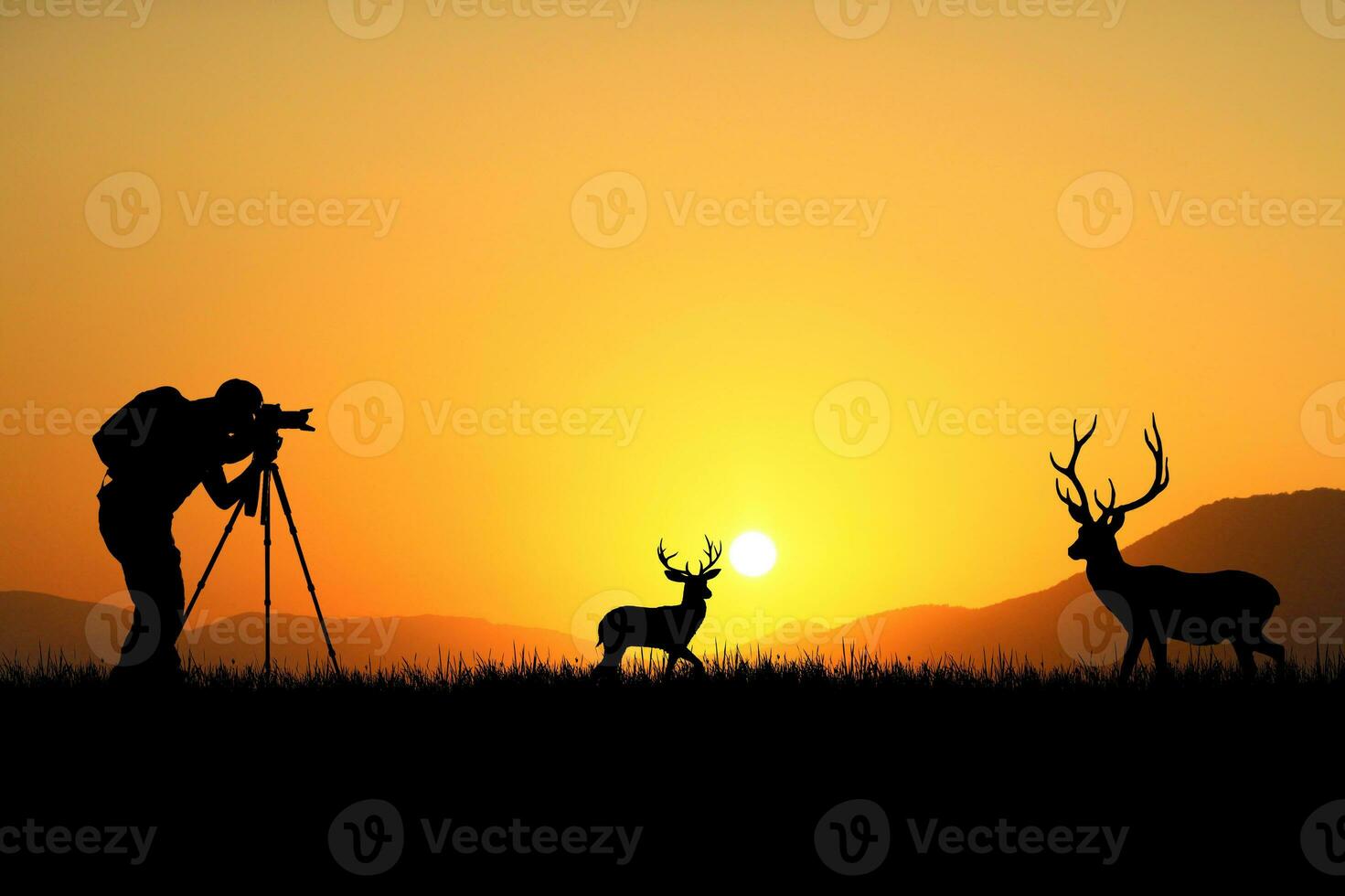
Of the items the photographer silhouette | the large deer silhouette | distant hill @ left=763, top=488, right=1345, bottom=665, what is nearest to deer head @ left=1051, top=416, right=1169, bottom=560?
the large deer silhouette

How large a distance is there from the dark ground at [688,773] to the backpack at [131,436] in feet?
5.43

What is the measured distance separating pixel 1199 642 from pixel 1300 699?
2.26m

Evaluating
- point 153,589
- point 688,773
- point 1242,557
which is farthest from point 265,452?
point 1242,557

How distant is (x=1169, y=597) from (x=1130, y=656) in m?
1.05

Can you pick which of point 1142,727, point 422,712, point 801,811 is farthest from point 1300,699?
point 422,712

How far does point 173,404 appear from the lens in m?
9.84

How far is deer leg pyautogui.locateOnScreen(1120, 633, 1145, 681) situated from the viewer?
1023cm

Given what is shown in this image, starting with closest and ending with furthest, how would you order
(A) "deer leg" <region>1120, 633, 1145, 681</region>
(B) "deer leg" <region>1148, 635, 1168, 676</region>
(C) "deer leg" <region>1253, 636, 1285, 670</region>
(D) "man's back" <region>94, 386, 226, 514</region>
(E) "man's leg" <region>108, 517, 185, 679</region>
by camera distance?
1. (E) "man's leg" <region>108, 517, 185, 679</region>
2. (D) "man's back" <region>94, 386, 226, 514</region>
3. (B) "deer leg" <region>1148, 635, 1168, 676</region>
4. (A) "deer leg" <region>1120, 633, 1145, 681</region>
5. (C) "deer leg" <region>1253, 636, 1285, 670</region>

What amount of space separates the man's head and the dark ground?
2059 mm

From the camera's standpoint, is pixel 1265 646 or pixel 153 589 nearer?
pixel 153 589

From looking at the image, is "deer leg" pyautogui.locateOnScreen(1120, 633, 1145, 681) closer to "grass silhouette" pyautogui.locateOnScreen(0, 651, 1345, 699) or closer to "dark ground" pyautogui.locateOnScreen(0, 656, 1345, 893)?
"grass silhouette" pyautogui.locateOnScreen(0, 651, 1345, 699)

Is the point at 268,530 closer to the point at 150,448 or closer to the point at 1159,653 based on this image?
the point at 150,448

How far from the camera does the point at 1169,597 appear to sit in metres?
11.4

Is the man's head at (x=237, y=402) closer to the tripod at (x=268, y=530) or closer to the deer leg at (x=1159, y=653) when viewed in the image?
the tripod at (x=268, y=530)
